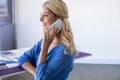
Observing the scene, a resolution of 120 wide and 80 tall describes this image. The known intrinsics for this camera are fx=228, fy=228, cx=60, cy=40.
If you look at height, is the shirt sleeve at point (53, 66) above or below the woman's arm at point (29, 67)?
above

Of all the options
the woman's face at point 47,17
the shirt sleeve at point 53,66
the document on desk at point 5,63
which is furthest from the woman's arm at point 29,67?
the woman's face at point 47,17

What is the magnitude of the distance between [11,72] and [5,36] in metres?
2.15

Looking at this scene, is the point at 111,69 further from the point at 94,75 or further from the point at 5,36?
the point at 5,36

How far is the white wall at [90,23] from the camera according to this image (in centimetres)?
371

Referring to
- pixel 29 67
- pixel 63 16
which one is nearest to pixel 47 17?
pixel 63 16

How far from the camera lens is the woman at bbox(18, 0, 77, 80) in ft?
4.72

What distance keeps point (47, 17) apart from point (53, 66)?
331 mm

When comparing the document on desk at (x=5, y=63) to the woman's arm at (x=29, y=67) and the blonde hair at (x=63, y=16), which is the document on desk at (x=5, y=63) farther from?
the blonde hair at (x=63, y=16)

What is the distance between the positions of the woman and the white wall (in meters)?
2.26

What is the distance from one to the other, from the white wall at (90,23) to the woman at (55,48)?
2264mm

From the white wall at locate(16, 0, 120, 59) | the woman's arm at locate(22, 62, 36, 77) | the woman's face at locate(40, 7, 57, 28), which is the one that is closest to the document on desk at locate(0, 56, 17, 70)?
the woman's arm at locate(22, 62, 36, 77)

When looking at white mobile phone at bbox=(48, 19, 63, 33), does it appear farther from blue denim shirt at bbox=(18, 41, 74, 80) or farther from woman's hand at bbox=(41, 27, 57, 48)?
blue denim shirt at bbox=(18, 41, 74, 80)

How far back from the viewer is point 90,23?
3764mm

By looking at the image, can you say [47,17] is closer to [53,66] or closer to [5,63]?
[53,66]
